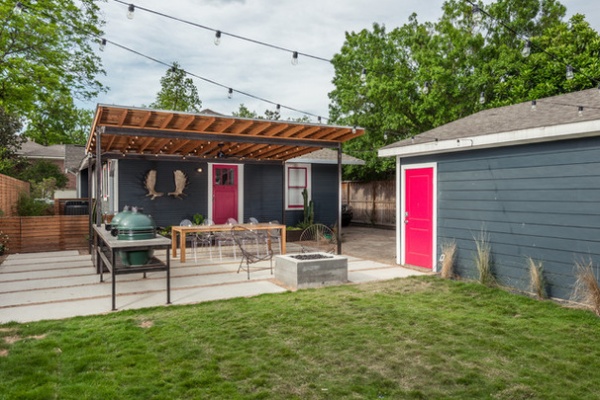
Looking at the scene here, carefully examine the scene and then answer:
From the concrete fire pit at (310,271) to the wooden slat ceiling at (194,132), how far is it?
8.25ft

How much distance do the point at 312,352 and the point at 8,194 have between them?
10.6 meters

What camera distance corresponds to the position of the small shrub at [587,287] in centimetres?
456

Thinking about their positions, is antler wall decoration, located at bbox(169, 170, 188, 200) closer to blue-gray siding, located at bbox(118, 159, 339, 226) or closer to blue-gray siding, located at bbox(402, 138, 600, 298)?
blue-gray siding, located at bbox(118, 159, 339, 226)

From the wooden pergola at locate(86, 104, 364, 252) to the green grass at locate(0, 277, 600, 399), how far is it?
3261mm

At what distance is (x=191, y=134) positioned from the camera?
759 centimetres

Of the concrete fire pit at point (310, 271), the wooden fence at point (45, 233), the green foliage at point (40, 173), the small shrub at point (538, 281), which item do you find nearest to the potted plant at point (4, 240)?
the wooden fence at point (45, 233)

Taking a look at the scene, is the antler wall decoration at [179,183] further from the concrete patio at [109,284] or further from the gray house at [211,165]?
the concrete patio at [109,284]

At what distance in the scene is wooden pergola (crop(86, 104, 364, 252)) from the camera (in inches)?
265

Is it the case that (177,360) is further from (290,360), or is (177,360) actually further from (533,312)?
(533,312)

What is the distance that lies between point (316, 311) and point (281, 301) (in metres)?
0.62

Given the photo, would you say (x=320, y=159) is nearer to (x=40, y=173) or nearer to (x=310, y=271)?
(x=310, y=271)

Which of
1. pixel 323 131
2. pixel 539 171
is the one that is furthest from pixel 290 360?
pixel 323 131

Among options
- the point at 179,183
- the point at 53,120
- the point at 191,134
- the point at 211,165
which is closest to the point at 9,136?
the point at 53,120

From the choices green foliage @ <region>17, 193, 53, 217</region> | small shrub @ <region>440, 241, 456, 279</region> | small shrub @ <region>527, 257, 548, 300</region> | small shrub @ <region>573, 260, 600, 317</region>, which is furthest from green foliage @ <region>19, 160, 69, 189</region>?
small shrub @ <region>573, 260, 600, 317</region>
